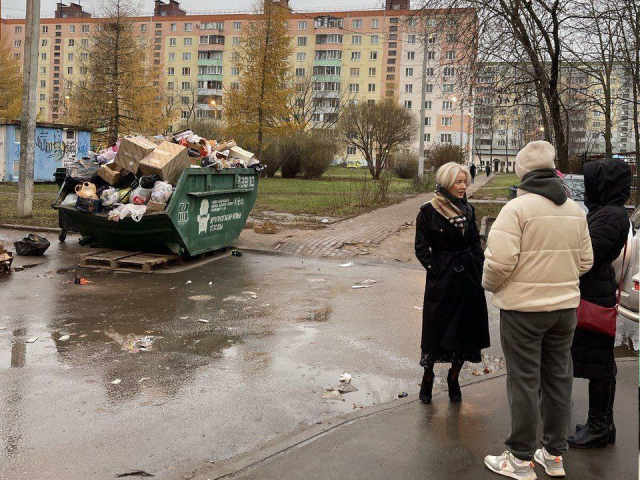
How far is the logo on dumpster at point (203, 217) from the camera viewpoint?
1117cm

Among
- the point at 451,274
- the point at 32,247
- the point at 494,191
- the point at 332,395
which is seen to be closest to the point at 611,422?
the point at 451,274

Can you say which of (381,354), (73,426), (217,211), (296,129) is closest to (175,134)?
(217,211)

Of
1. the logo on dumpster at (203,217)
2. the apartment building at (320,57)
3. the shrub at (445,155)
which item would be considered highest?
the apartment building at (320,57)

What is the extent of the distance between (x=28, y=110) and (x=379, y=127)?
2901 cm

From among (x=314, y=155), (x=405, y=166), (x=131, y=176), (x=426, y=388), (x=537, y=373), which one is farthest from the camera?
(x=405, y=166)

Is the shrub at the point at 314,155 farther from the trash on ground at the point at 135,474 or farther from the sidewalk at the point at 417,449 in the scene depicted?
the trash on ground at the point at 135,474

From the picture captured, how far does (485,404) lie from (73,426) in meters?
2.92

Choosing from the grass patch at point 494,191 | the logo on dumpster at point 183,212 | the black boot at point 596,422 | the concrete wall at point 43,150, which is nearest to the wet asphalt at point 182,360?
the logo on dumpster at point 183,212

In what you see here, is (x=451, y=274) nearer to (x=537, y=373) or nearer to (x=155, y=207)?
(x=537, y=373)

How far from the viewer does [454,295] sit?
471cm

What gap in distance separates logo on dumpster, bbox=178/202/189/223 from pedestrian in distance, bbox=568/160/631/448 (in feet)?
23.8

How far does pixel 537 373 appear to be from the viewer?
372cm

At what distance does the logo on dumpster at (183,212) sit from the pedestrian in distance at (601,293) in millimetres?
7263

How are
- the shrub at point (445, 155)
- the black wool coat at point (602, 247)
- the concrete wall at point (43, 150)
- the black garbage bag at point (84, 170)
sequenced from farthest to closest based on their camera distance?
the shrub at point (445, 155) < the concrete wall at point (43, 150) < the black garbage bag at point (84, 170) < the black wool coat at point (602, 247)
